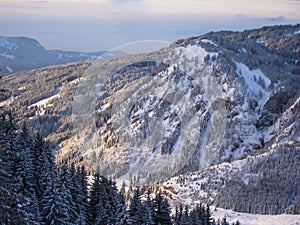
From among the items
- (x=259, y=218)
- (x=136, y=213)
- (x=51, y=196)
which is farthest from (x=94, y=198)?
(x=259, y=218)

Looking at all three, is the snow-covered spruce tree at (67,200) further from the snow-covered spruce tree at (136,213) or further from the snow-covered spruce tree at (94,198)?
the snow-covered spruce tree at (94,198)

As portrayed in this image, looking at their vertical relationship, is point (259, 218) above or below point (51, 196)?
below

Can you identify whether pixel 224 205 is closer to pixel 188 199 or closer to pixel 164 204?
pixel 188 199

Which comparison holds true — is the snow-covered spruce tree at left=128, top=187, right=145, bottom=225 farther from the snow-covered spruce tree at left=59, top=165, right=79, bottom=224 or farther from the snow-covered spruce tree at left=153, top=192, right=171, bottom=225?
the snow-covered spruce tree at left=59, top=165, right=79, bottom=224

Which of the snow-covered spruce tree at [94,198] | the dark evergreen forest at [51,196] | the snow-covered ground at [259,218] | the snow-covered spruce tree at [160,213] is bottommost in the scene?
the snow-covered ground at [259,218]

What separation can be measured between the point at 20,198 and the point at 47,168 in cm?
2551

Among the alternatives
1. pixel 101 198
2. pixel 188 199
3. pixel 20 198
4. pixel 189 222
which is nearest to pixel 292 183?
pixel 188 199

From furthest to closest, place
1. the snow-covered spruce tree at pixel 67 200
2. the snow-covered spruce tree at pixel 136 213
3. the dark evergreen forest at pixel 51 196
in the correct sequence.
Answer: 1. the snow-covered spruce tree at pixel 136 213
2. the snow-covered spruce tree at pixel 67 200
3. the dark evergreen forest at pixel 51 196

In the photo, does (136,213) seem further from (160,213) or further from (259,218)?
(259,218)

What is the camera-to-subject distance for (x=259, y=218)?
518 ft

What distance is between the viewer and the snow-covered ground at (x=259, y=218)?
150 m

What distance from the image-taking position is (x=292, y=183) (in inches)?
7298

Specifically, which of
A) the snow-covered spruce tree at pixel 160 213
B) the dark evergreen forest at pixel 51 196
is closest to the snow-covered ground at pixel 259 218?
the dark evergreen forest at pixel 51 196

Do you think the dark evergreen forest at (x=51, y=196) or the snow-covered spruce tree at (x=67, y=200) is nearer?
the dark evergreen forest at (x=51, y=196)
